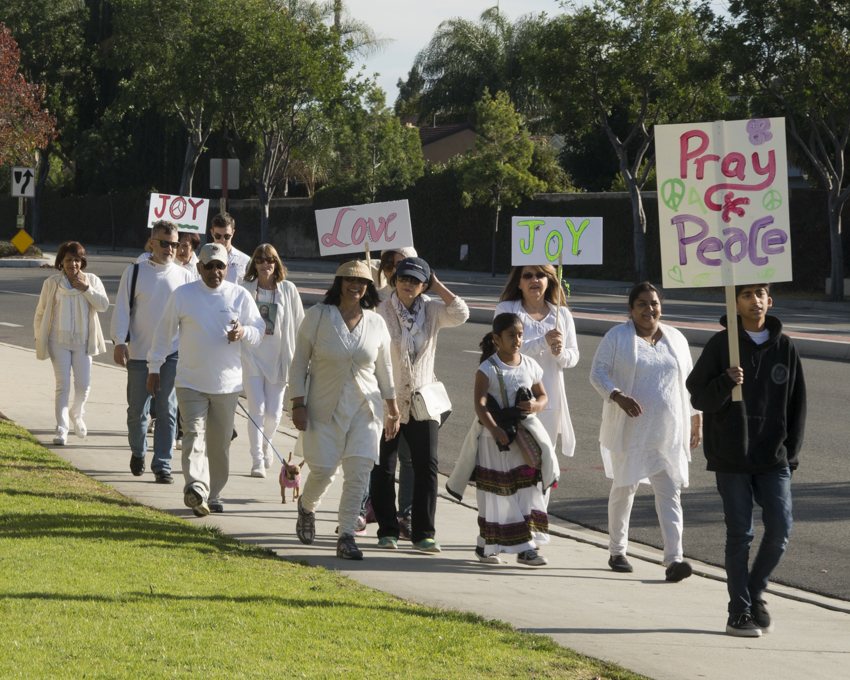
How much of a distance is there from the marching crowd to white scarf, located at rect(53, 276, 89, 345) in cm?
182

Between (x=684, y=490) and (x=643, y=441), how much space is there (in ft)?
8.62

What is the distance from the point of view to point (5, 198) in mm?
67875

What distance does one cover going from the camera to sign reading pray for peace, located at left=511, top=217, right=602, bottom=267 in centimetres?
722

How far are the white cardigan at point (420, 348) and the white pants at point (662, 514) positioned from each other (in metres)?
1.19

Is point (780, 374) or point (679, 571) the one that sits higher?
point (780, 374)

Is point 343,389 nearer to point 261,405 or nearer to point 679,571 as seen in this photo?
point 679,571

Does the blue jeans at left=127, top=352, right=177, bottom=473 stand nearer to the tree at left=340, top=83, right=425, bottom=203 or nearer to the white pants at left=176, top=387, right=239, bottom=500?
the white pants at left=176, top=387, right=239, bottom=500

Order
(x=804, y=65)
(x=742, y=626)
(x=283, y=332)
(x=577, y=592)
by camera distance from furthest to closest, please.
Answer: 1. (x=804, y=65)
2. (x=283, y=332)
3. (x=577, y=592)
4. (x=742, y=626)

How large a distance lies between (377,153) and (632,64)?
14.8 m

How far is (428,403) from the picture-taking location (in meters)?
6.39

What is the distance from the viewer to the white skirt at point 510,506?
6.11 meters

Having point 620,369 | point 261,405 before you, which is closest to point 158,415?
point 261,405

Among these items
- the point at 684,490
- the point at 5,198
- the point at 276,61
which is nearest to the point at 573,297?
the point at 276,61

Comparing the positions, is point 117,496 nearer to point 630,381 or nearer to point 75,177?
point 630,381
